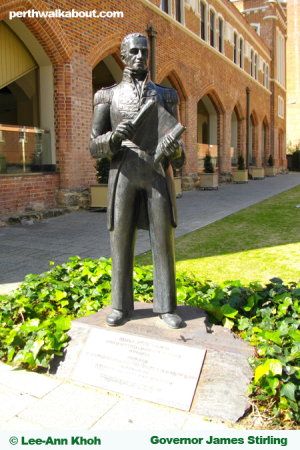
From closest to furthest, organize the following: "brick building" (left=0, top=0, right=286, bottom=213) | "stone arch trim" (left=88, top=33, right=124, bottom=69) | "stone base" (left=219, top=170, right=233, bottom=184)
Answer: "brick building" (left=0, top=0, right=286, bottom=213), "stone arch trim" (left=88, top=33, right=124, bottom=69), "stone base" (left=219, top=170, right=233, bottom=184)

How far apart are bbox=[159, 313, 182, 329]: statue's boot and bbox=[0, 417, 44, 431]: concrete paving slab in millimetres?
1093

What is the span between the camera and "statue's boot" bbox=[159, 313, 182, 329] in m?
2.98

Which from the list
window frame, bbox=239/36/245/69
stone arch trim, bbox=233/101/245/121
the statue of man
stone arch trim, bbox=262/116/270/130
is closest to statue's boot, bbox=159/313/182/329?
the statue of man

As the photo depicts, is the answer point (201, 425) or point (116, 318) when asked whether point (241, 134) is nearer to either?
point (116, 318)

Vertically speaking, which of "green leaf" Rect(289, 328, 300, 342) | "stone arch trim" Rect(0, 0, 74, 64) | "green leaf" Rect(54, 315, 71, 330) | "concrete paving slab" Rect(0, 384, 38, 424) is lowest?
"concrete paving slab" Rect(0, 384, 38, 424)

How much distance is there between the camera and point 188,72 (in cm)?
1738

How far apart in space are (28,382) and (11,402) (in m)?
0.26

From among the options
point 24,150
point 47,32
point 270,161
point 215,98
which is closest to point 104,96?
point 24,150

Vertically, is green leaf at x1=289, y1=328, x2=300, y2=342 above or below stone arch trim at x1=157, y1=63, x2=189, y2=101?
below

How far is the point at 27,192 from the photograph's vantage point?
31.9 ft

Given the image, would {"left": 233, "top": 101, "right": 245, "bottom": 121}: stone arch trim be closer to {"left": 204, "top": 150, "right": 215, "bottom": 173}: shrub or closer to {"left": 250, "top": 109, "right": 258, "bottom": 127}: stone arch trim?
{"left": 250, "top": 109, "right": 258, "bottom": 127}: stone arch trim

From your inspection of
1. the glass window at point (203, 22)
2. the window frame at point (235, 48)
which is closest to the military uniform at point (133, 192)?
the glass window at point (203, 22)

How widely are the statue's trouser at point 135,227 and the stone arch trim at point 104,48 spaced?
357 inches

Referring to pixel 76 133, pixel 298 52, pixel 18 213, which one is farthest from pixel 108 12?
pixel 298 52
